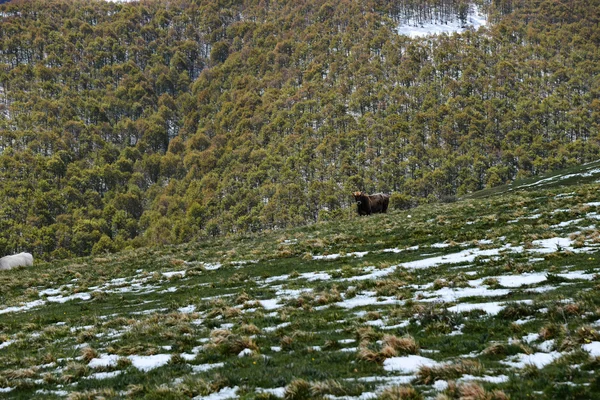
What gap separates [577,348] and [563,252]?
10444 millimetres

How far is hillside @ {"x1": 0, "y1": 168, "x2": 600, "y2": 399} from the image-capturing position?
344 inches

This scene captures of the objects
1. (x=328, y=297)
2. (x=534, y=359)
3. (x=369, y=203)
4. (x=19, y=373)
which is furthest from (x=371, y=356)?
(x=369, y=203)

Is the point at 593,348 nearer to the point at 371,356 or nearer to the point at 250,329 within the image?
the point at 371,356

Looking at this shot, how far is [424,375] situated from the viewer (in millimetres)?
8617

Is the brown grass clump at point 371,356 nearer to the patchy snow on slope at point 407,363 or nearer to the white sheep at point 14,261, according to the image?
the patchy snow on slope at point 407,363

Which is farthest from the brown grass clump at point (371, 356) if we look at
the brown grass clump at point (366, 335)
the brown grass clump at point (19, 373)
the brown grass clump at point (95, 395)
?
the brown grass clump at point (19, 373)

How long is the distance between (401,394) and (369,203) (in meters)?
46.5

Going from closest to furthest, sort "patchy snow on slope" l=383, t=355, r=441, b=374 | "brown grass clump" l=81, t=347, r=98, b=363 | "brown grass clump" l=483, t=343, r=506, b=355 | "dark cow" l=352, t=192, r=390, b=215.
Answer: "patchy snow on slope" l=383, t=355, r=441, b=374 < "brown grass clump" l=483, t=343, r=506, b=355 < "brown grass clump" l=81, t=347, r=98, b=363 < "dark cow" l=352, t=192, r=390, b=215

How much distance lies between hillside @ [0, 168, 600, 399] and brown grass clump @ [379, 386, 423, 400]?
0.08 ft

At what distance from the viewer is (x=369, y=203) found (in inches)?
2117

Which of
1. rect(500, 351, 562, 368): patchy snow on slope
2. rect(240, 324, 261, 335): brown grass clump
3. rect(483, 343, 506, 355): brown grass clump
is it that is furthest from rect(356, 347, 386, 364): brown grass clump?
rect(240, 324, 261, 335): brown grass clump

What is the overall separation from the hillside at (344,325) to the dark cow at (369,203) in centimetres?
2387

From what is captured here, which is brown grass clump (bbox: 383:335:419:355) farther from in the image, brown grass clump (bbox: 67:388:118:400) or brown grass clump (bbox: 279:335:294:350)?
brown grass clump (bbox: 67:388:118:400)

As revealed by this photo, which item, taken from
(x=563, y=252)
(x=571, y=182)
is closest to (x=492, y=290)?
(x=563, y=252)
